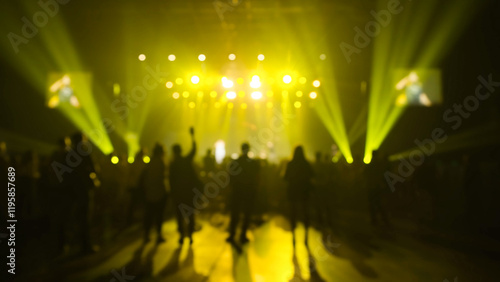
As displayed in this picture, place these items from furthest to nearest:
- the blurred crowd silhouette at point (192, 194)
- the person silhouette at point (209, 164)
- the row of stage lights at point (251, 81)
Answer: the row of stage lights at point (251, 81), the person silhouette at point (209, 164), the blurred crowd silhouette at point (192, 194)

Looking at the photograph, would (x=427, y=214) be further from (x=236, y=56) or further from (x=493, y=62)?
(x=236, y=56)

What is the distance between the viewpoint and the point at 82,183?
284 inches

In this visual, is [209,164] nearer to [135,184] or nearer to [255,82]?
[255,82]

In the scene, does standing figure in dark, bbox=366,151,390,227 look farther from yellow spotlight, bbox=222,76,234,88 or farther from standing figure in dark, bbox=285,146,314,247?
yellow spotlight, bbox=222,76,234,88

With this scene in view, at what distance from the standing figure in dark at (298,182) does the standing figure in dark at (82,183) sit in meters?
3.64

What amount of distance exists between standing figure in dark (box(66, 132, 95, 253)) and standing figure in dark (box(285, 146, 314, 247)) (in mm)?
3636

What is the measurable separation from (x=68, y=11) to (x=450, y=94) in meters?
13.1

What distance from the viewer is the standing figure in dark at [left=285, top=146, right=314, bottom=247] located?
8.32 meters

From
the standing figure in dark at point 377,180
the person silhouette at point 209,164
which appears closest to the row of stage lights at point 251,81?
the person silhouette at point 209,164

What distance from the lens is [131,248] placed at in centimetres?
764

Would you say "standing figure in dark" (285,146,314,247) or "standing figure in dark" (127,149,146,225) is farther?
"standing figure in dark" (127,149,146,225)

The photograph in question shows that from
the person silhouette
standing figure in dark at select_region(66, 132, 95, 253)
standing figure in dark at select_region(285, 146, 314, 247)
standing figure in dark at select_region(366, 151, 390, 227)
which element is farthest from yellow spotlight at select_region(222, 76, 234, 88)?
standing figure in dark at select_region(66, 132, 95, 253)

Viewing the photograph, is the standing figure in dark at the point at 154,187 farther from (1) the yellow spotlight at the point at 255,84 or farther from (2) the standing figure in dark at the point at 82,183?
(1) the yellow spotlight at the point at 255,84

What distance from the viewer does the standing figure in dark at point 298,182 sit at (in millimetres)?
8320
